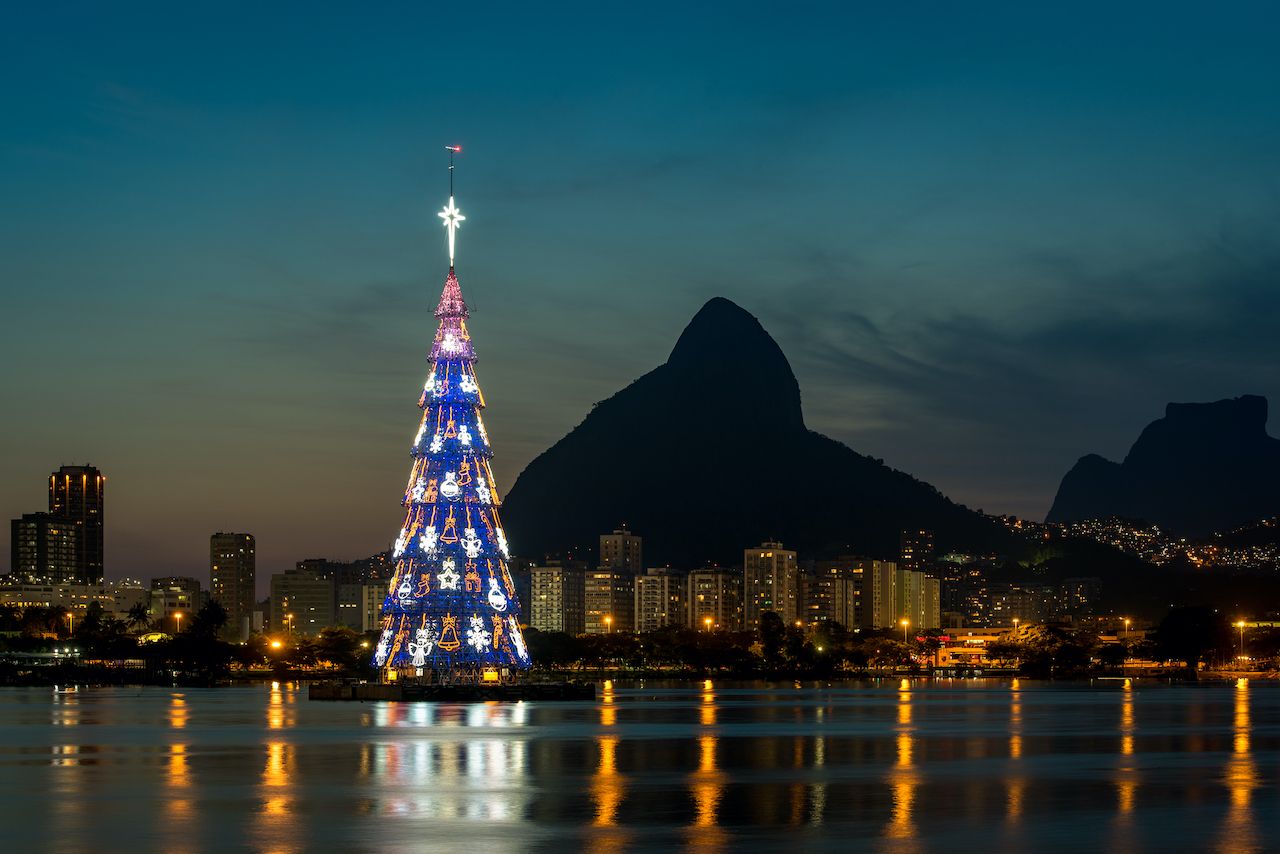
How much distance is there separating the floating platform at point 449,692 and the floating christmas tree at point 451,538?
9.01 feet

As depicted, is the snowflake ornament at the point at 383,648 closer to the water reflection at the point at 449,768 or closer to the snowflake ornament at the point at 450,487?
the snowflake ornament at the point at 450,487

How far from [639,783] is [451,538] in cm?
6153

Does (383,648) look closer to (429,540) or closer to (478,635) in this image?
(478,635)

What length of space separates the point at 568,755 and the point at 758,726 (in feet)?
66.9

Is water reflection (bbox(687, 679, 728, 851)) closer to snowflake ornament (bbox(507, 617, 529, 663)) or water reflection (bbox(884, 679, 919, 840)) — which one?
water reflection (bbox(884, 679, 919, 840))

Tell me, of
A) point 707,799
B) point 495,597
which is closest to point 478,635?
point 495,597

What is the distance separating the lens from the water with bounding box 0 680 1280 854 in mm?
31531

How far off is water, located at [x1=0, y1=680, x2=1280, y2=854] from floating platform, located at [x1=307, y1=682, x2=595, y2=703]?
68.6 ft

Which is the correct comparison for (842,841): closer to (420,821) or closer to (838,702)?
(420,821)

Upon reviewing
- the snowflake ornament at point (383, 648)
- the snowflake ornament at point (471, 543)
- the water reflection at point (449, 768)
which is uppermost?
the snowflake ornament at point (471, 543)

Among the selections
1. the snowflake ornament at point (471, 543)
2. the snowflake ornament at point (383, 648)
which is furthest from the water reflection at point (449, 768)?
the snowflake ornament at point (383, 648)

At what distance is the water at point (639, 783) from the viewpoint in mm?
31531

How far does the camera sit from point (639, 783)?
139ft

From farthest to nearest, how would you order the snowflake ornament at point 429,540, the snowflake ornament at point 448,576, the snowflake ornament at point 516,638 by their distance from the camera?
1. the snowflake ornament at point 516,638
2. the snowflake ornament at point 448,576
3. the snowflake ornament at point 429,540
